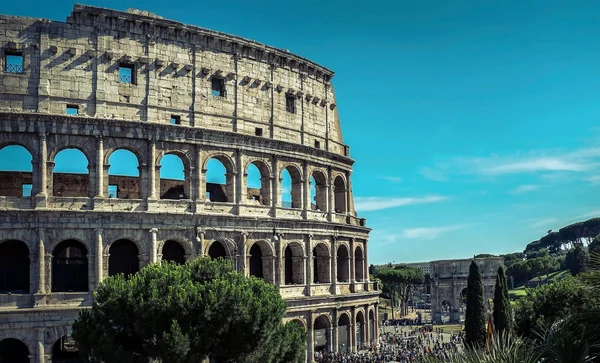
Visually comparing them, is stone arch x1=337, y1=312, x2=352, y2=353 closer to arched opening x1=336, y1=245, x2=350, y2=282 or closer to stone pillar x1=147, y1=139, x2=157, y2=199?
arched opening x1=336, y1=245, x2=350, y2=282

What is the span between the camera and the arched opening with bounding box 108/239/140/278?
99.1 feet

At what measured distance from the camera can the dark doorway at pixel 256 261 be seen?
113 feet

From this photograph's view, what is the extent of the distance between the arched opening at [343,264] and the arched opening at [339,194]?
Answer: 8.60 feet

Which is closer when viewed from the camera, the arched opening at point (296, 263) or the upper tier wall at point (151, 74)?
the upper tier wall at point (151, 74)

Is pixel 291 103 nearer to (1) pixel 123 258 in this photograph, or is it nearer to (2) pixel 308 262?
(2) pixel 308 262

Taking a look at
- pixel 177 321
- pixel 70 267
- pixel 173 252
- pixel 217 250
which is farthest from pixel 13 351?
pixel 177 321

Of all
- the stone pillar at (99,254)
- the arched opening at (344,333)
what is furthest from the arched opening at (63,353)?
the arched opening at (344,333)

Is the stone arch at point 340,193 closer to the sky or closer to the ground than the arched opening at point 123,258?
closer to the sky

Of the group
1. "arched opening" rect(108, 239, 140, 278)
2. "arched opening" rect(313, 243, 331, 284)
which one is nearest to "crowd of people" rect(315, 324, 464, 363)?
"arched opening" rect(313, 243, 331, 284)

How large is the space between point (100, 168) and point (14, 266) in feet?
19.4

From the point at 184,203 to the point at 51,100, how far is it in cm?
782

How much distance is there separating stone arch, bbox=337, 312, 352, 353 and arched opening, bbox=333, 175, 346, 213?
6.85 meters

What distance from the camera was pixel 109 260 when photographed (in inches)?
1185

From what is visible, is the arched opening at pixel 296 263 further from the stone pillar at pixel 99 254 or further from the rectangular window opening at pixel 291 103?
the stone pillar at pixel 99 254
